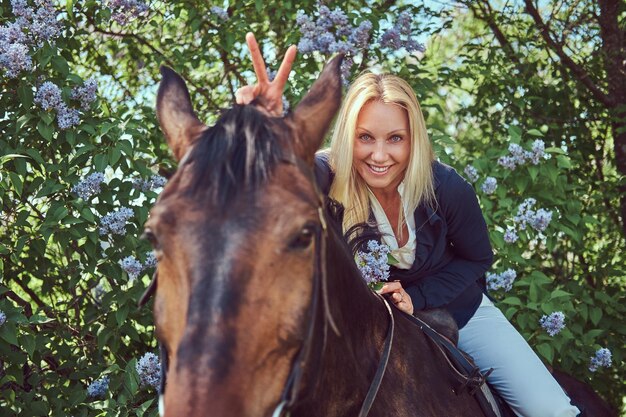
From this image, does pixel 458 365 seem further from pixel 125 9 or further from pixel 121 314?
pixel 125 9

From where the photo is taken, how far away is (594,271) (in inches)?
216

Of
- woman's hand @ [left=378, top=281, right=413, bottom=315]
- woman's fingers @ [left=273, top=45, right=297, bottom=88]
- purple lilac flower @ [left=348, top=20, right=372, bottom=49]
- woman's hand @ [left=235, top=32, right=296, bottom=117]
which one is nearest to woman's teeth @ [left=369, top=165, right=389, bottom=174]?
woman's hand @ [left=378, top=281, right=413, bottom=315]

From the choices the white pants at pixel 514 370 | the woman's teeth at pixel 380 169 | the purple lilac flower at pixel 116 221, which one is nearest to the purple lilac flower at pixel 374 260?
the woman's teeth at pixel 380 169

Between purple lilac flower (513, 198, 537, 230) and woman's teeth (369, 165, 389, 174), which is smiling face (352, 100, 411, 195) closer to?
woman's teeth (369, 165, 389, 174)

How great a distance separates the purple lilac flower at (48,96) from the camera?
3.95m

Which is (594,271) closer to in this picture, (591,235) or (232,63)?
(591,235)

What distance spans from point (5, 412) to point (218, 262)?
2.99 metres

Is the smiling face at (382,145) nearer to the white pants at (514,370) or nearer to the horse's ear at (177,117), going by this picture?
the white pants at (514,370)

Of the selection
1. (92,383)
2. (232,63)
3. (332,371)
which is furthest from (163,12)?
(332,371)

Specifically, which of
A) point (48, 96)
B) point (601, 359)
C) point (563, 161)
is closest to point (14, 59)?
point (48, 96)

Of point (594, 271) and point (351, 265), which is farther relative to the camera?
point (594, 271)

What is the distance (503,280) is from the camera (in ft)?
14.9

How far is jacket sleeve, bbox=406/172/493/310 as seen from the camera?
3.12 metres

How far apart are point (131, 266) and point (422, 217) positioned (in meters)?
1.56
